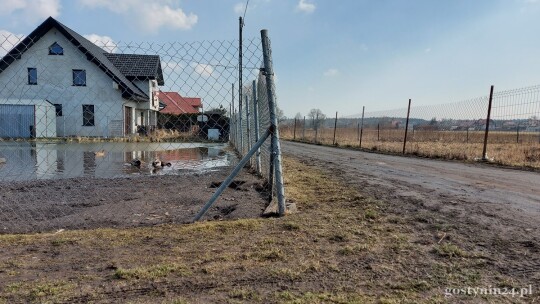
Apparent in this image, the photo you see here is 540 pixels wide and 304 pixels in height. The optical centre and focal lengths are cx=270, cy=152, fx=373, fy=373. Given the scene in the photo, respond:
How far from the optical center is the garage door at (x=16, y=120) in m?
21.2

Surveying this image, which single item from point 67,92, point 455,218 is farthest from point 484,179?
point 67,92

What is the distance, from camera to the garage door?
2123 cm

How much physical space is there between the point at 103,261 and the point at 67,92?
25.6 metres

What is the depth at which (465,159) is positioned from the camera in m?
11.3

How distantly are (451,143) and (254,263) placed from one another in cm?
1936

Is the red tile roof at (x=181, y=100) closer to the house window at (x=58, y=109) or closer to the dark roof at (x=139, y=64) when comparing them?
the dark roof at (x=139, y=64)

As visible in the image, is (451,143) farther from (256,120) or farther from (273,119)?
(273,119)

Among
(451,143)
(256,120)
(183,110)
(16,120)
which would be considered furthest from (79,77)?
(451,143)

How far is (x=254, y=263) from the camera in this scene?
253 centimetres

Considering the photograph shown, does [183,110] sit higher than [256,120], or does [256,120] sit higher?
[183,110]

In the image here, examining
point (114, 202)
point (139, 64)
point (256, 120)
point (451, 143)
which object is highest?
point (139, 64)

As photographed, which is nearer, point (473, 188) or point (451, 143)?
point (473, 188)

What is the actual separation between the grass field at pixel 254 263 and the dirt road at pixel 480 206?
146mm

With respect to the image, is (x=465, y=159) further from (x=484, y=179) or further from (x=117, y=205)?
(x=117, y=205)
